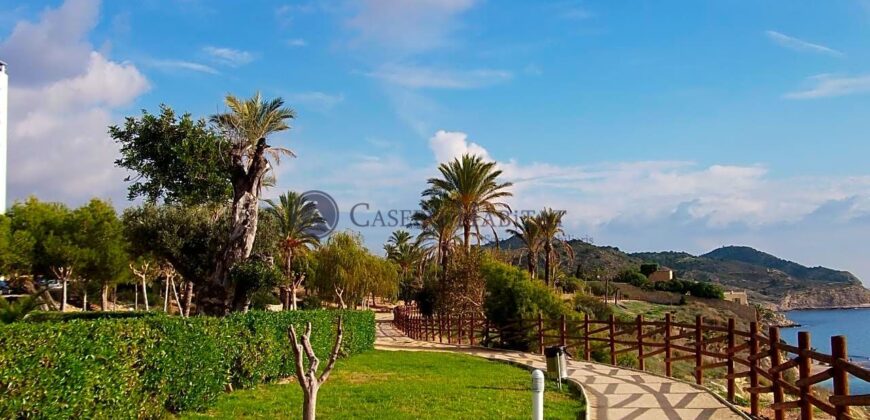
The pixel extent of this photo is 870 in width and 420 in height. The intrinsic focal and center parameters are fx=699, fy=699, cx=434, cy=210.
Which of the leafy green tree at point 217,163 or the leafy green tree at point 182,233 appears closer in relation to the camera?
the leafy green tree at point 217,163

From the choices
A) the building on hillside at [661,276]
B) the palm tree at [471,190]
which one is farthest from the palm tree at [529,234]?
the building on hillside at [661,276]

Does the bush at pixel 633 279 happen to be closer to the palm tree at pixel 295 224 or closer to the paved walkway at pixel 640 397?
the palm tree at pixel 295 224

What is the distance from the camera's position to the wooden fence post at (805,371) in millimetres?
8977

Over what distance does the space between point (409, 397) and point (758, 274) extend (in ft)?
540

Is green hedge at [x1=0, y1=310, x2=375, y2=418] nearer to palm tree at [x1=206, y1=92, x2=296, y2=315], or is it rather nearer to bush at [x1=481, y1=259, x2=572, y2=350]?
palm tree at [x1=206, y1=92, x2=296, y2=315]

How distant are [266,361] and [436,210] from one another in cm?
2803

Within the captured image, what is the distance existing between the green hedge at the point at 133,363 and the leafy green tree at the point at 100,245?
3200 centimetres

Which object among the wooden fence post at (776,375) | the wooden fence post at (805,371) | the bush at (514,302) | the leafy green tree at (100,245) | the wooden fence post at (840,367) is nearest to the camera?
the wooden fence post at (840,367)

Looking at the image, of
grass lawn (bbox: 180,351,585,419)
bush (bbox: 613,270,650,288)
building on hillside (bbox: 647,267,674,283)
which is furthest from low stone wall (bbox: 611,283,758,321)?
grass lawn (bbox: 180,351,585,419)

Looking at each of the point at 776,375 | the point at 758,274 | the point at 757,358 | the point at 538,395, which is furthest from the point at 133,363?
the point at 758,274

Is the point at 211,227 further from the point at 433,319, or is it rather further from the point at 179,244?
the point at 433,319

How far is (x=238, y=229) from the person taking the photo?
2075cm

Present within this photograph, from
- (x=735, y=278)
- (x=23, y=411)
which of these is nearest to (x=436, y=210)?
(x=23, y=411)

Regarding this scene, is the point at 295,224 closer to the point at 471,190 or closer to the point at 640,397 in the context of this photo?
the point at 471,190
